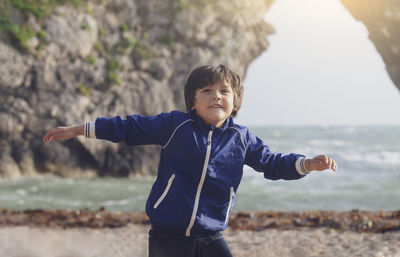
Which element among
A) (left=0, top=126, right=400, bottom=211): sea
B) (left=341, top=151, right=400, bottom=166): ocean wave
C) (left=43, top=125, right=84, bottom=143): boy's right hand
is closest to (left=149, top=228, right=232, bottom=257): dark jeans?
(left=43, top=125, right=84, bottom=143): boy's right hand

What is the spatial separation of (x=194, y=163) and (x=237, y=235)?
279cm

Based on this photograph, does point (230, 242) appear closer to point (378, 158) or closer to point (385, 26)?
point (385, 26)

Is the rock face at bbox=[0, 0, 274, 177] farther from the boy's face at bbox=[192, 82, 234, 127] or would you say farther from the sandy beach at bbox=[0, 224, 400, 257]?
the boy's face at bbox=[192, 82, 234, 127]

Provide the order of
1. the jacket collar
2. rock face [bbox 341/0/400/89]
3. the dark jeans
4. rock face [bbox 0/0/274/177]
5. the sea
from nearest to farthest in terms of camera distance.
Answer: the dark jeans < the jacket collar < the sea < rock face [bbox 341/0/400/89] < rock face [bbox 0/0/274/177]

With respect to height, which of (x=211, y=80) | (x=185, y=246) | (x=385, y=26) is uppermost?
(x=385, y=26)

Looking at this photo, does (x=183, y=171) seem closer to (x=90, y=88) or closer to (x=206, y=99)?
(x=206, y=99)

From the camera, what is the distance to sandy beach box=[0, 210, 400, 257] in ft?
13.6

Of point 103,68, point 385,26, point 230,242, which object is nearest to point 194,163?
point 230,242

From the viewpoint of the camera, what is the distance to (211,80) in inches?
94.4

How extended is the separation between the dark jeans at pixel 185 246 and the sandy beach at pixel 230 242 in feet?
5.95

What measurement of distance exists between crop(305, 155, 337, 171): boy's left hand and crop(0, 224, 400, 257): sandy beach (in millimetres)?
1857

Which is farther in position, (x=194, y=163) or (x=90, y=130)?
(x=90, y=130)

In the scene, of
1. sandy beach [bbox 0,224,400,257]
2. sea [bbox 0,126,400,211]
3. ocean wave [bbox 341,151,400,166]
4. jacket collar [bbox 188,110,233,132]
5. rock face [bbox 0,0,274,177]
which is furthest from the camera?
ocean wave [bbox 341,151,400,166]

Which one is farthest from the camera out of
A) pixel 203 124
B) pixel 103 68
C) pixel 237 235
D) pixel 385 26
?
pixel 103 68
